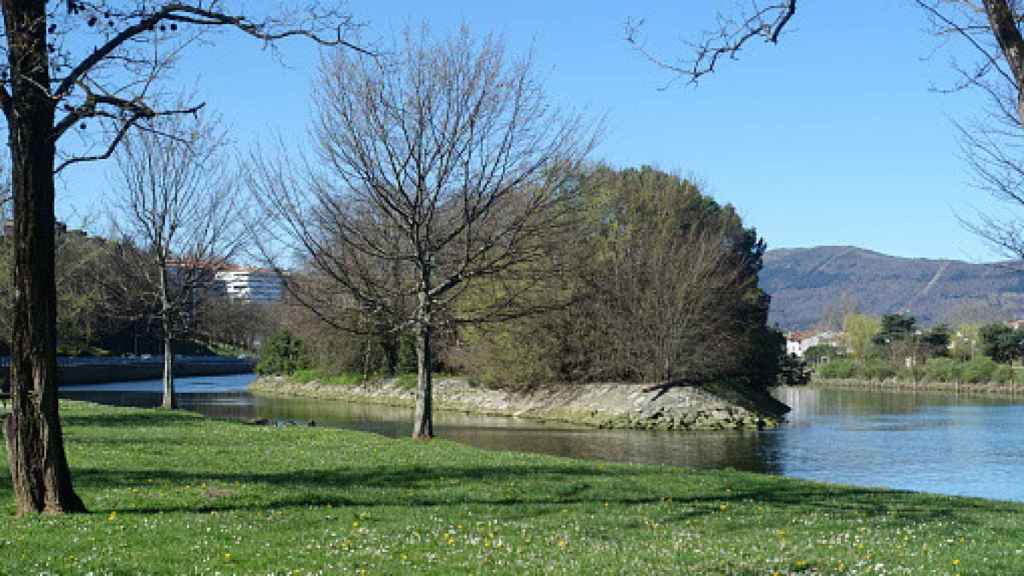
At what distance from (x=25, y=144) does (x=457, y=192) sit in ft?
45.9

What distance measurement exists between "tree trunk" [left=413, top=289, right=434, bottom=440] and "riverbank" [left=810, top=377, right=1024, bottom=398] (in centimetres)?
6248

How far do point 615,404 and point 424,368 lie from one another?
925 inches

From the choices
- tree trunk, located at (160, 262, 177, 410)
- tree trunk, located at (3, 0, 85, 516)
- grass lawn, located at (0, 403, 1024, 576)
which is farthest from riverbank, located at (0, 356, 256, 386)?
tree trunk, located at (3, 0, 85, 516)

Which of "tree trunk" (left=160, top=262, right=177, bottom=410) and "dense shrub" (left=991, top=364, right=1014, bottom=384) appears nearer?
"tree trunk" (left=160, top=262, right=177, bottom=410)

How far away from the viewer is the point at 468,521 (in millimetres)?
10539

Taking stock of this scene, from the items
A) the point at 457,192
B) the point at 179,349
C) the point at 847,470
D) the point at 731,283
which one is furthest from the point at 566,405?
the point at 179,349

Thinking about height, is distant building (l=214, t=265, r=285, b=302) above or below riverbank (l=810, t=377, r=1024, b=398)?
above

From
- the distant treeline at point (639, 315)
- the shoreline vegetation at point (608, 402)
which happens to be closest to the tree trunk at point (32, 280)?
the distant treeline at point (639, 315)

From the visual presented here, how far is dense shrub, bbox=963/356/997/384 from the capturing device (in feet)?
269

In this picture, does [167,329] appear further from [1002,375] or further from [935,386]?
[935,386]

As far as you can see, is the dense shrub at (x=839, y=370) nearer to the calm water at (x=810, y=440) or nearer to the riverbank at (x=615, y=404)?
the calm water at (x=810, y=440)

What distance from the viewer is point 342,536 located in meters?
9.38

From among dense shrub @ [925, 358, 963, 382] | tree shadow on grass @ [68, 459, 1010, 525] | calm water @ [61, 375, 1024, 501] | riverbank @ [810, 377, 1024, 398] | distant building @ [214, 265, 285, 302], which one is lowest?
riverbank @ [810, 377, 1024, 398]

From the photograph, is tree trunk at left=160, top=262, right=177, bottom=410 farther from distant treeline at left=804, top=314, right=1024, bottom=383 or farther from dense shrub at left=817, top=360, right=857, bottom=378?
dense shrub at left=817, top=360, right=857, bottom=378
